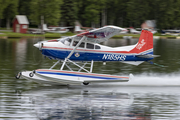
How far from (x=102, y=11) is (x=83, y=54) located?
182 feet

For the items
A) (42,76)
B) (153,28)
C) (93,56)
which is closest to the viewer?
(42,76)

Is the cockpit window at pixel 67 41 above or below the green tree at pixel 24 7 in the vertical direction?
below

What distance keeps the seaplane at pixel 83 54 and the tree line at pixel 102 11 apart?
41.5 meters

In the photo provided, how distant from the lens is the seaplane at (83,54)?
10.3 meters

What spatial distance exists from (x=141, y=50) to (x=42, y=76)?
158 inches

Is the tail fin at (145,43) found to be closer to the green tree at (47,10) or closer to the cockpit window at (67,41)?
the cockpit window at (67,41)

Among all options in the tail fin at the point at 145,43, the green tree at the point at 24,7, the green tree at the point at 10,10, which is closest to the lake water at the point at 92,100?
the tail fin at the point at 145,43

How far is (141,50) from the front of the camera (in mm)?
11727

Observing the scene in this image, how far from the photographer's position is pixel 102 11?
215 ft

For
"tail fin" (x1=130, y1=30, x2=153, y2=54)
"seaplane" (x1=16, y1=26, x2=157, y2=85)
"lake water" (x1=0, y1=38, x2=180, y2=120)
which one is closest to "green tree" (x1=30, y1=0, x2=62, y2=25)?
"lake water" (x1=0, y1=38, x2=180, y2=120)

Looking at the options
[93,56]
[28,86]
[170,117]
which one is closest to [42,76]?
[28,86]

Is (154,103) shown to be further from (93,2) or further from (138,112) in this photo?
(93,2)

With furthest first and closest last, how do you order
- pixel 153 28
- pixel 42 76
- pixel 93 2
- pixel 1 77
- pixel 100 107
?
pixel 153 28
pixel 93 2
pixel 1 77
pixel 42 76
pixel 100 107

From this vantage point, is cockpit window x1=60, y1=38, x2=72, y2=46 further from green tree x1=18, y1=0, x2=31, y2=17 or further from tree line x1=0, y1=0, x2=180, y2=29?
green tree x1=18, y1=0, x2=31, y2=17
